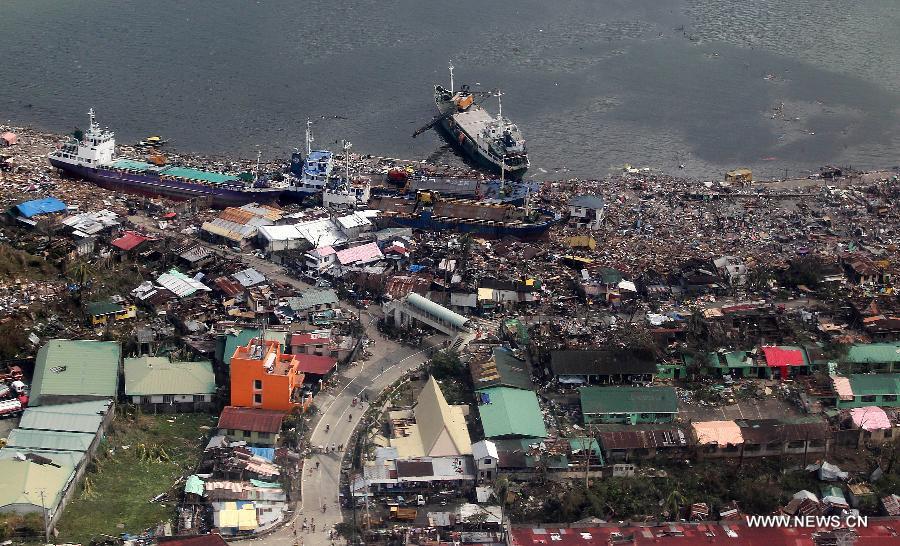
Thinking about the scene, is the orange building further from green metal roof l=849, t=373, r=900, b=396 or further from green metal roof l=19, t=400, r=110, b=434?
green metal roof l=849, t=373, r=900, b=396

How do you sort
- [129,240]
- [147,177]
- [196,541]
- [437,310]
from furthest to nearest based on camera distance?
1. [147,177]
2. [129,240]
3. [437,310]
4. [196,541]

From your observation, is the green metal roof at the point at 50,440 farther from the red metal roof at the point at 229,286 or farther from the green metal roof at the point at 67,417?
the red metal roof at the point at 229,286

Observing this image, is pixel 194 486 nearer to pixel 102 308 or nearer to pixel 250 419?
pixel 250 419

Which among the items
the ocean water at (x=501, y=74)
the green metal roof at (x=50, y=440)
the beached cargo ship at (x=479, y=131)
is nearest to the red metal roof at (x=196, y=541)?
the green metal roof at (x=50, y=440)

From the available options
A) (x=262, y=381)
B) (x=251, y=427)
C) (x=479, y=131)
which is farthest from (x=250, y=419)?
(x=479, y=131)

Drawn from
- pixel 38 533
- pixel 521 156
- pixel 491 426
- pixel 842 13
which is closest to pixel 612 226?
pixel 521 156
